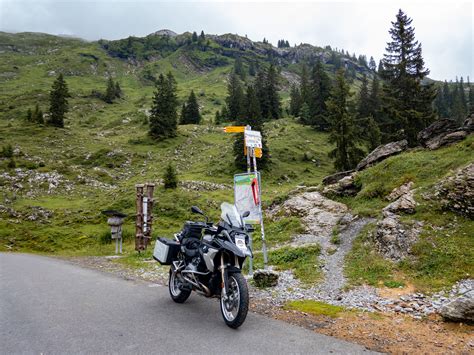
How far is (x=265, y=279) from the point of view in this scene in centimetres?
928

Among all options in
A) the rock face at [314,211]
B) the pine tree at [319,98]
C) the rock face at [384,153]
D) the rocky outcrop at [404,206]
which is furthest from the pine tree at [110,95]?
the rocky outcrop at [404,206]

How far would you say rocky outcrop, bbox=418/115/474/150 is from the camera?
52.7 ft

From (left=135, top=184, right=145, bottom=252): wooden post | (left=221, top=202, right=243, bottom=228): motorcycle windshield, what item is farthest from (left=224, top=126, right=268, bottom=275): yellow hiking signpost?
(left=135, top=184, right=145, bottom=252): wooden post

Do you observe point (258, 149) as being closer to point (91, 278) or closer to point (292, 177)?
point (91, 278)

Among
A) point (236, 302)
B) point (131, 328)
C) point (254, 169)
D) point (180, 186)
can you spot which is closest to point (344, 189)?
point (254, 169)

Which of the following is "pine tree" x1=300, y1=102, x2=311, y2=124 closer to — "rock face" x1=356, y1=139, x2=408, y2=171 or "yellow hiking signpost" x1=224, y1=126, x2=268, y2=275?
"rock face" x1=356, y1=139, x2=408, y2=171

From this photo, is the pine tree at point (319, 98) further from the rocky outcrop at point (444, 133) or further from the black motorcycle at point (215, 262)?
the black motorcycle at point (215, 262)

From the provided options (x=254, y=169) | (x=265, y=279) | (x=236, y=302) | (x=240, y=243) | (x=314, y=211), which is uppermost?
(x=254, y=169)

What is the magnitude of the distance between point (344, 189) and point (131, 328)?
14.3 m

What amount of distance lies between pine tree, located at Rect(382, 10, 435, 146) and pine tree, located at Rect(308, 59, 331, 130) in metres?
24.2

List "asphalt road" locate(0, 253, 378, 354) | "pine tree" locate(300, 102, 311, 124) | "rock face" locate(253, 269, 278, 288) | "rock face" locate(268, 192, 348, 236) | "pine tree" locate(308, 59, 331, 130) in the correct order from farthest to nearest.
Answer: "pine tree" locate(300, 102, 311, 124) < "pine tree" locate(308, 59, 331, 130) < "rock face" locate(268, 192, 348, 236) < "rock face" locate(253, 269, 278, 288) < "asphalt road" locate(0, 253, 378, 354)

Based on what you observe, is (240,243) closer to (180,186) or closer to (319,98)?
(180,186)

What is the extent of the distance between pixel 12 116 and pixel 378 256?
313 feet

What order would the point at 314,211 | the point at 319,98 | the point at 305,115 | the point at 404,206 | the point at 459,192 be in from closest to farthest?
the point at 459,192 < the point at 404,206 < the point at 314,211 < the point at 319,98 < the point at 305,115
